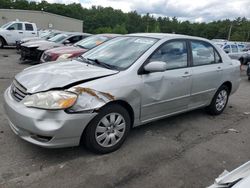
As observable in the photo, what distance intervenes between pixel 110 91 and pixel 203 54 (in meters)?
2.44

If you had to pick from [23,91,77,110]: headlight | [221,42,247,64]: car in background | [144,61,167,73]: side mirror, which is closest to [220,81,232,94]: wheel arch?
[144,61,167,73]: side mirror

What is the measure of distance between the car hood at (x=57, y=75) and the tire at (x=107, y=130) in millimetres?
492

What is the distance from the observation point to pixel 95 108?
3279 mm

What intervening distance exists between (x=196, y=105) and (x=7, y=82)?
207 inches

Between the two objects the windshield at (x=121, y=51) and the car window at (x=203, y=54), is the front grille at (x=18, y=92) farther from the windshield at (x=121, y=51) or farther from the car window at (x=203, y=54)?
the car window at (x=203, y=54)

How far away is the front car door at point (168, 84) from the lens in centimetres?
392

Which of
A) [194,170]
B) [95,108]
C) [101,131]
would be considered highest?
[95,108]

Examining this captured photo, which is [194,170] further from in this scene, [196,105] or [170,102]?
[196,105]

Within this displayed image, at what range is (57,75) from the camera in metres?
3.49

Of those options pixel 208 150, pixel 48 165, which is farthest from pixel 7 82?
pixel 208 150

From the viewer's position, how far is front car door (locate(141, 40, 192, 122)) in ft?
12.9

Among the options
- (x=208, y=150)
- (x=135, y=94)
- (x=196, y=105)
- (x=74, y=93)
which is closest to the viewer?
(x=74, y=93)

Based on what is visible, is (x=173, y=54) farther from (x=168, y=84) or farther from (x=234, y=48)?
(x=234, y=48)

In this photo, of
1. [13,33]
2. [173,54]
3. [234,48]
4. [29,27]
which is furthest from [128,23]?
[173,54]
